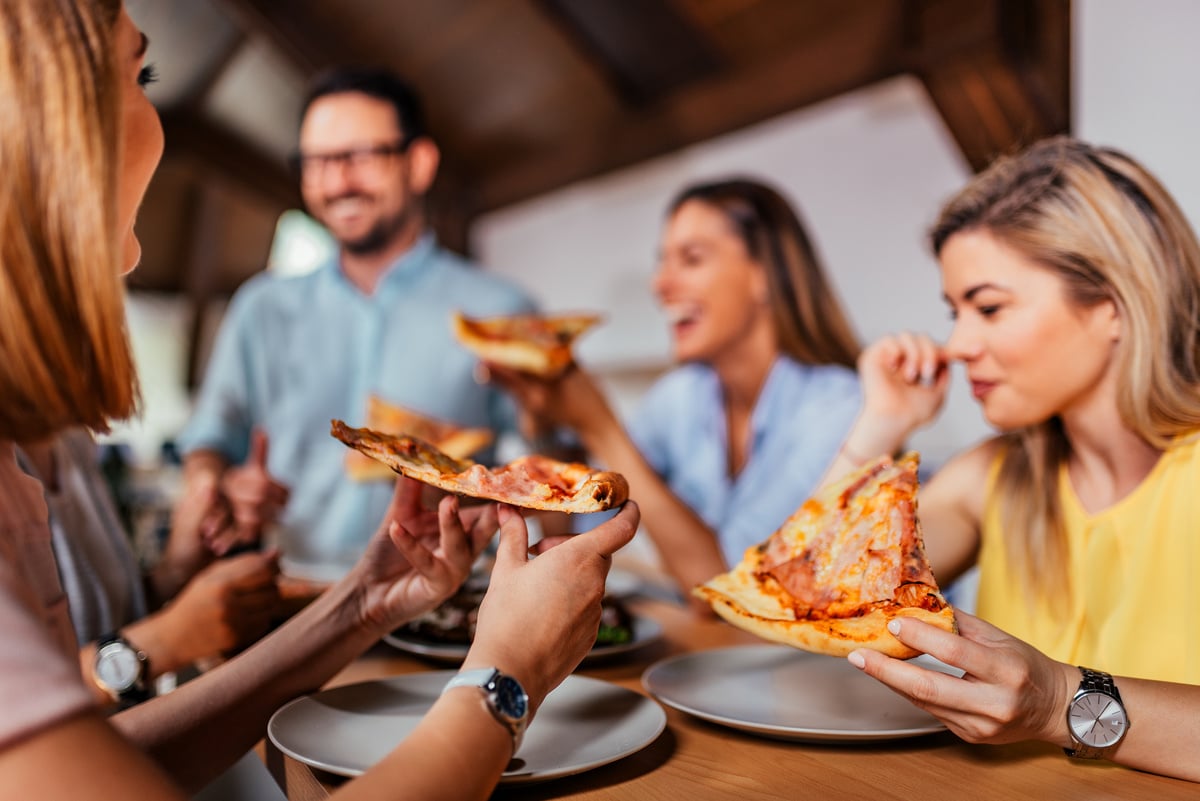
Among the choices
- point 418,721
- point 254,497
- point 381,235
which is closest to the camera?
point 418,721

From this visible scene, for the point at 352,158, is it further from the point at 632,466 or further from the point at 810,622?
the point at 810,622

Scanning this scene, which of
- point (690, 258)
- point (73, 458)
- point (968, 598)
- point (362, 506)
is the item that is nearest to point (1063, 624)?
point (968, 598)

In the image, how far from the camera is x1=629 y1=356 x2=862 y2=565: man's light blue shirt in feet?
8.01

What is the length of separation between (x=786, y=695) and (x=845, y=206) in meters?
2.95

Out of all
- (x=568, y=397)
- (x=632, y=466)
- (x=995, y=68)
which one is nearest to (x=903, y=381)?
(x=632, y=466)

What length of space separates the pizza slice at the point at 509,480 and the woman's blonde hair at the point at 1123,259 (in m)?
0.82

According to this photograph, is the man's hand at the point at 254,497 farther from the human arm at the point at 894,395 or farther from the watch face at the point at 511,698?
the watch face at the point at 511,698

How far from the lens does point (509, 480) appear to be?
41.5 inches

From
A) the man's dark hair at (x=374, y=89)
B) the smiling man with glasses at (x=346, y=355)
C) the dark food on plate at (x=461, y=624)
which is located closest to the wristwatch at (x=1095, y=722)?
the dark food on plate at (x=461, y=624)

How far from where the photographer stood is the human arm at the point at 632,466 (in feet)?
6.69

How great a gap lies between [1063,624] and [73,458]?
178 centimetres

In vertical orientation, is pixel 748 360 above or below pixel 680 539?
above

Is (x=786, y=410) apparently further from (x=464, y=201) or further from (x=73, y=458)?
(x=464, y=201)

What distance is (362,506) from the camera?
320 cm
